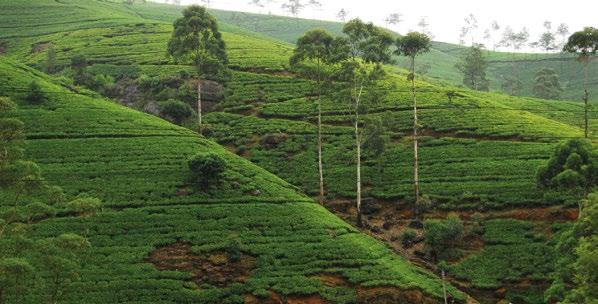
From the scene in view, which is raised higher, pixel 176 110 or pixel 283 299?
pixel 176 110

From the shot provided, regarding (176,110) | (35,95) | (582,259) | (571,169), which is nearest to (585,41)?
(571,169)

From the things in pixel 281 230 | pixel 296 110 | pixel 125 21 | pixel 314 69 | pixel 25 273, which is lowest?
pixel 281 230

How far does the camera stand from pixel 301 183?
66.0 meters

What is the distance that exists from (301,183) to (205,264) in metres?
22.7

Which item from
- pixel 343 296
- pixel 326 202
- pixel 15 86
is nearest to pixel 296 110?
pixel 326 202

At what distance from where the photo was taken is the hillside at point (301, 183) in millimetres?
46156

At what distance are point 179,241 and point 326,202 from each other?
66.1 ft

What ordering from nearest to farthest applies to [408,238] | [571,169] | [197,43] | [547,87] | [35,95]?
1. [571,169]
2. [408,238]
3. [35,95]
4. [197,43]
5. [547,87]

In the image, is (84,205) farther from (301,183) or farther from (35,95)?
(35,95)

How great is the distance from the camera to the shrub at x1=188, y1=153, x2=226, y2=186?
185 feet

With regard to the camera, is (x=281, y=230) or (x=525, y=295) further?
(x=281, y=230)

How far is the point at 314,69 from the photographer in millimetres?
66438

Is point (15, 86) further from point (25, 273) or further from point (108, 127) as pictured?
point (25, 273)

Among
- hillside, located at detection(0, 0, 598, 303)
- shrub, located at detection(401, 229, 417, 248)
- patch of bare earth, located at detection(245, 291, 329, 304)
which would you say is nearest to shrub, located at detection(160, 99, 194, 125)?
hillside, located at detection(0, 0, 598, 303)
